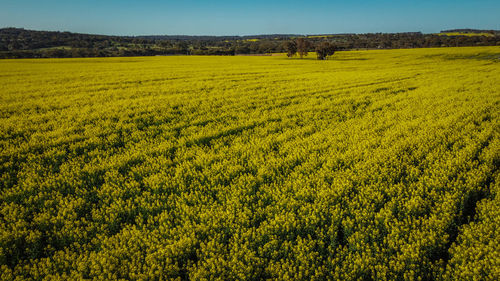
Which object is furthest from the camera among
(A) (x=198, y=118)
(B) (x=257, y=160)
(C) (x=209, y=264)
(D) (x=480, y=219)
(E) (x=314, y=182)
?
(A) (x=198, y=118)

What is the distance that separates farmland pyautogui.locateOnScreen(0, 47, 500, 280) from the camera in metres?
3.78

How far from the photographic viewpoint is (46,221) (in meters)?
4.66

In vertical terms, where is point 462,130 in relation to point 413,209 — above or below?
above

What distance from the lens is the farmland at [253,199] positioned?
378 cm

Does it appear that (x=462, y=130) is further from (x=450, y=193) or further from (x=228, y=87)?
(x=228, y=87)

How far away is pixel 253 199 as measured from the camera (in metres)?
5.41

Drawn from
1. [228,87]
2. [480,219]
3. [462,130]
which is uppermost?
[228,87]

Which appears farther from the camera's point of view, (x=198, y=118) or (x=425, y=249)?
(x=198, y=118)

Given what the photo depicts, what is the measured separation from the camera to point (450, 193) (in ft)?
16.9

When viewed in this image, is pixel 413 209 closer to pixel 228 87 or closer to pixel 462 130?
pixel 462 130

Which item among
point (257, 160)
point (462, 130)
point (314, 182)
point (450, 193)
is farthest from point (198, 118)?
point (462, 130)

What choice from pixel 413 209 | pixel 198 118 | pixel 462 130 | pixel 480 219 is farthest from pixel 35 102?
pixel 462 130

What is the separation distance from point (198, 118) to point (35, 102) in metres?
11.1

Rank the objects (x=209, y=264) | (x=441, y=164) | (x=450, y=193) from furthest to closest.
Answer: (x=441, y=164), (x=450, y=193), (x=209, y=264)
